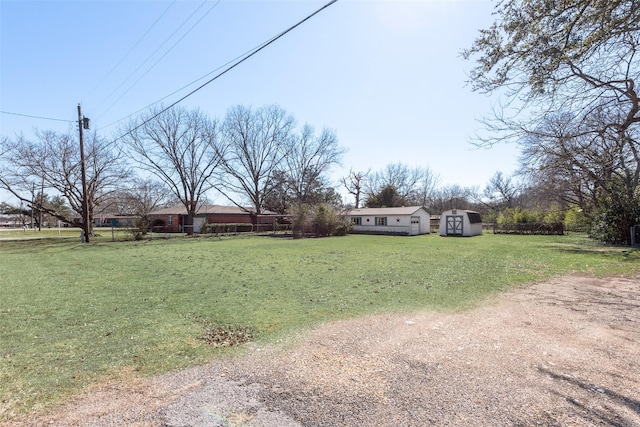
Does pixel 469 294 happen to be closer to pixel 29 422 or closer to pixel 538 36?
pixel 538 36

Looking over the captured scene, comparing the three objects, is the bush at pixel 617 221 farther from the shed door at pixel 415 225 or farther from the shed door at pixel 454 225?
→ the shed door at pixel 415 225

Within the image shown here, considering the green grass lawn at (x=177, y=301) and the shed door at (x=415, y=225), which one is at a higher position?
the shed door at (x=415, y=225)

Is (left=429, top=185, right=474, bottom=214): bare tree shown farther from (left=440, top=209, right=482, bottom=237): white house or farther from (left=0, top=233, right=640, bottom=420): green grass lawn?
(left=0, top=233, right=640, bottom=420): green grass lawn

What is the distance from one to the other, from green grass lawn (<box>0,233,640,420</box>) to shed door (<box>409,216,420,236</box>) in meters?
19.2

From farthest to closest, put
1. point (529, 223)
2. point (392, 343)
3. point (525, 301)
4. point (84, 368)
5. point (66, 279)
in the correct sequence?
1. point (529, 223)
2. point (66, 279)
3. point (525, 301)
4. point (392, 343)
5. point (84, 368)

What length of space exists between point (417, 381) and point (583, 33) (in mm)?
6253

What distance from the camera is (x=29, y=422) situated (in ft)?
8.52

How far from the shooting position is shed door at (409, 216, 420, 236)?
32219mm

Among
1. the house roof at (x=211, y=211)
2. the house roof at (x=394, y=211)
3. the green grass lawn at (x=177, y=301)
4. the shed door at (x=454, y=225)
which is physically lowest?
the green grass lawn at (x=177, y=301)

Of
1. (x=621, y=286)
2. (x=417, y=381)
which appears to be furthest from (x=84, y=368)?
(x=621, y=286)

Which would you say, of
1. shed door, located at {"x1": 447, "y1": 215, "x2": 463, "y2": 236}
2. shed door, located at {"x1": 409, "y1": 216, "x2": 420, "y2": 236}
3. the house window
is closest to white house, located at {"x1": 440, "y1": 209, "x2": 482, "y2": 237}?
shed door, located at {"x1": 447, "y1": 215, "x2": 463, "y2": 236}

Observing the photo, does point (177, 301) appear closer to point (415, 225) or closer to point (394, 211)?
point (415, 225)

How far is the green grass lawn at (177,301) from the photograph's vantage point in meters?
3.74

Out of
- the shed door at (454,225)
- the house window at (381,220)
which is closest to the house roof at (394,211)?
the house window at (381,220)
